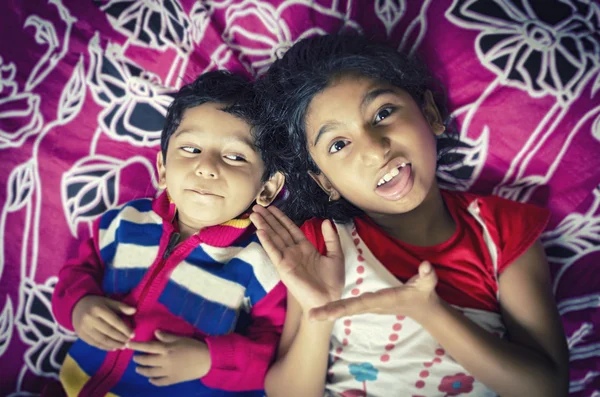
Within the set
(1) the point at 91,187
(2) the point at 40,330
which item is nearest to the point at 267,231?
(1) the point at 91,187

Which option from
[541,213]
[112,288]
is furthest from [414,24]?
[112,288]

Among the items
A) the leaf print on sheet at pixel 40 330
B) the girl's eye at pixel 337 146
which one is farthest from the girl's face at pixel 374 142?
the leaf print on sheet at pixel 40 330

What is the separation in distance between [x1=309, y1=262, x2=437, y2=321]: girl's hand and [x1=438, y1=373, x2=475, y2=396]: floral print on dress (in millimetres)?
250

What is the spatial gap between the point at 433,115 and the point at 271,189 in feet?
1.46

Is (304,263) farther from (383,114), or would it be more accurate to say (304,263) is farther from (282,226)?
(383,114)

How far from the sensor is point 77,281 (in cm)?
122

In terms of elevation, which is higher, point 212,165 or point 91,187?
point 212,165

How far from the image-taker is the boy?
1122 millimetres

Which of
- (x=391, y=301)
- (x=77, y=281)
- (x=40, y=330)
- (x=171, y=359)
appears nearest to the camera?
(x=391, y=301)

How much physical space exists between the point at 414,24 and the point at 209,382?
1.04m

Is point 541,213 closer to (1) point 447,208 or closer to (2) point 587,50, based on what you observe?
(1) point 447,208

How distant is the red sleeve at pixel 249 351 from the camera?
1.13m

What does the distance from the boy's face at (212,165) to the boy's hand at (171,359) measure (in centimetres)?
30

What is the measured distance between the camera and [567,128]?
117 centimetres
